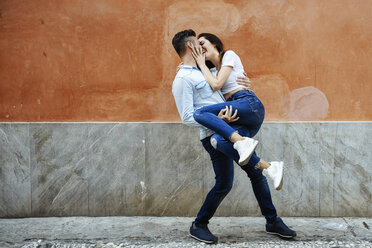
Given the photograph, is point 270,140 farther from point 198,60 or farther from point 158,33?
point 158,33

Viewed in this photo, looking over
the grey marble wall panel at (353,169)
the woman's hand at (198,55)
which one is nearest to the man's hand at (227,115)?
the woman's hand at (198,55)

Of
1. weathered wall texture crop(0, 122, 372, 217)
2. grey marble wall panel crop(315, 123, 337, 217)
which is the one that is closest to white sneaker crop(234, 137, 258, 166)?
weathered wall texture crop(0, 122, 372, 217)

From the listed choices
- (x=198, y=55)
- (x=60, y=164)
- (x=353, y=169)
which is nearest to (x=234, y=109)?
(x=198, y=55)

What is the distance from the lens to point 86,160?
412 centimetres

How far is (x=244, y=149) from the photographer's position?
2.81 m

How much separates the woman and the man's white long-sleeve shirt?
0.06 meters

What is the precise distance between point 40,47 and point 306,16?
2.96 metres

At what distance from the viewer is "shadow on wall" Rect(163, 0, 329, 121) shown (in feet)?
13.4

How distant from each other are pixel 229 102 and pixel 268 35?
1392 millimetres

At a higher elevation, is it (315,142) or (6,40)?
(6,40)

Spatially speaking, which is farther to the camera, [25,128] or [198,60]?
[25,128]

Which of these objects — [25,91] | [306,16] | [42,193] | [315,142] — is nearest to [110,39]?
[25,91]

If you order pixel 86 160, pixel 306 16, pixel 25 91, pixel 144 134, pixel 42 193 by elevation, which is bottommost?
pixel 42 193

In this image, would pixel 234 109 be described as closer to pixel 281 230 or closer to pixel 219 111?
pixel 219 111
